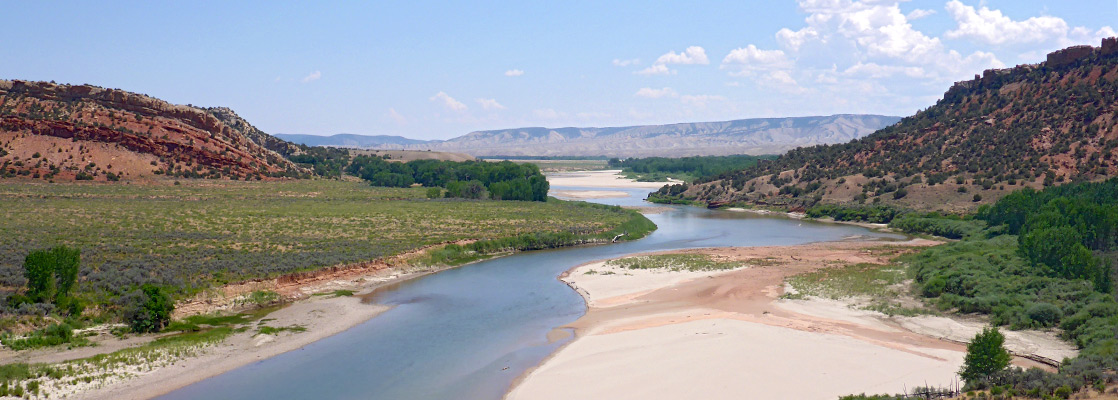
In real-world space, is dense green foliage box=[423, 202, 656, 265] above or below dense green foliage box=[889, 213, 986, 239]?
below

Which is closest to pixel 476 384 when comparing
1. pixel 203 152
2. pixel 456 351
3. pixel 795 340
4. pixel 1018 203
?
pixel 456 351

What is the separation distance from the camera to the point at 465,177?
94688 millimetres

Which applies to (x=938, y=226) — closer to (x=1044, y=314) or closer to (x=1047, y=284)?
(x=1047, y=284)

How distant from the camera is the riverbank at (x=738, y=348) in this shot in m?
18.5

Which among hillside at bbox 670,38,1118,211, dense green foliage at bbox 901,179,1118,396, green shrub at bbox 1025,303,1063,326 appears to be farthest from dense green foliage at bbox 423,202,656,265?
hillside at bbox 670,38,1118,211

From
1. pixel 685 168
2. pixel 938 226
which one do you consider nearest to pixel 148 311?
pixel 938 226

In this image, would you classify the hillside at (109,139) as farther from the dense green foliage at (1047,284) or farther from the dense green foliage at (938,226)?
the dense green foliage at (1047,284)

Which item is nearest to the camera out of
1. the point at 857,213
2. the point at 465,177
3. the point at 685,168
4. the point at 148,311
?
the point at 148,311

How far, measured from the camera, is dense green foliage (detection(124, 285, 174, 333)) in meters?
23.3

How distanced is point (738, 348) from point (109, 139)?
76.9m

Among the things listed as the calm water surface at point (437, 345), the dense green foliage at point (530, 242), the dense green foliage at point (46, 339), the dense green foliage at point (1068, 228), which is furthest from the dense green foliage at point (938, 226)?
the dense green foliage at point (46, 339)

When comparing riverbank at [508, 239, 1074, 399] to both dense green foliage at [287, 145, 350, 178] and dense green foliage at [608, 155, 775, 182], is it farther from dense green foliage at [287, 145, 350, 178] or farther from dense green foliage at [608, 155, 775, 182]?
dense green foliage at [608, 155, 775, 182]

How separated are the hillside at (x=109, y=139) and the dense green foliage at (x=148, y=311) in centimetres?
5667

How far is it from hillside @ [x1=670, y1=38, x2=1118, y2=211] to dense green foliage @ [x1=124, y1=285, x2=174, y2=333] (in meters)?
57.6
